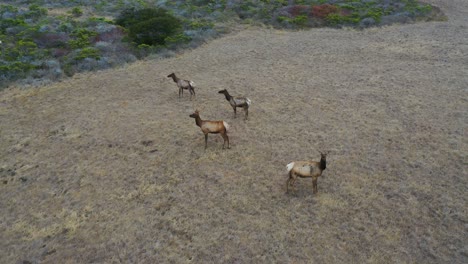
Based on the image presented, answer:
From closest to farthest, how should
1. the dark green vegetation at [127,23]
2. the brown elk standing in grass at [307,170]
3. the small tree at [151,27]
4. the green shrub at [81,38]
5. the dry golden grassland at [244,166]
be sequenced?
1. the dry golden grassland at [244,166]
2. the brown elk standing in grass at [307,170]
3. the dark green vegetation at [127,23]
4. the green shrub at [81,38]
5. the small tree at [151,27]

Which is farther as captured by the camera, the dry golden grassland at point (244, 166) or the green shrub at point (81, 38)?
the green shrub at point (81, 38)

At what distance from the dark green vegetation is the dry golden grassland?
2.54m

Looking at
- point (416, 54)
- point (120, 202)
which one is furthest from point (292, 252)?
point (416, 54)

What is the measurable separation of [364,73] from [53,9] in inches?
1040

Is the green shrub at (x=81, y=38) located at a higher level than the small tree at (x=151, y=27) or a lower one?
lower

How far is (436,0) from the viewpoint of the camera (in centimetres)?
3397

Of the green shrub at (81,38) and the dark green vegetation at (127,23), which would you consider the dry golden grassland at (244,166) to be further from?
the green shrub at (81,38)

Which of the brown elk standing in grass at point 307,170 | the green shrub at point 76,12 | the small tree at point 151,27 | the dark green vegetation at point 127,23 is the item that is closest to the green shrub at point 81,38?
the dark green vegetation at point 127,23

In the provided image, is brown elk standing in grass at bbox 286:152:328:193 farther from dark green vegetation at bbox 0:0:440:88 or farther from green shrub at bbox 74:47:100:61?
green shrub at bbox 74:47:100:61

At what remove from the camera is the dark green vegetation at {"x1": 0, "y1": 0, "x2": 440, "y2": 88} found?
2223cm

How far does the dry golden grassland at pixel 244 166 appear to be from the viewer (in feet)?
32.4

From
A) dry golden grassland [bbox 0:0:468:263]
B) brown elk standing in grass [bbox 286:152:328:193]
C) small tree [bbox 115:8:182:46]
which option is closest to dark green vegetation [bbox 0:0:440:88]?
small tree [bbox 115:8:182:46]

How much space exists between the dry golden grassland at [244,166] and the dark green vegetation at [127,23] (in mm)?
2537

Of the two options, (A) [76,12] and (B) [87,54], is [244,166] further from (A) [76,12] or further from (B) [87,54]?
(A) [76,12]
